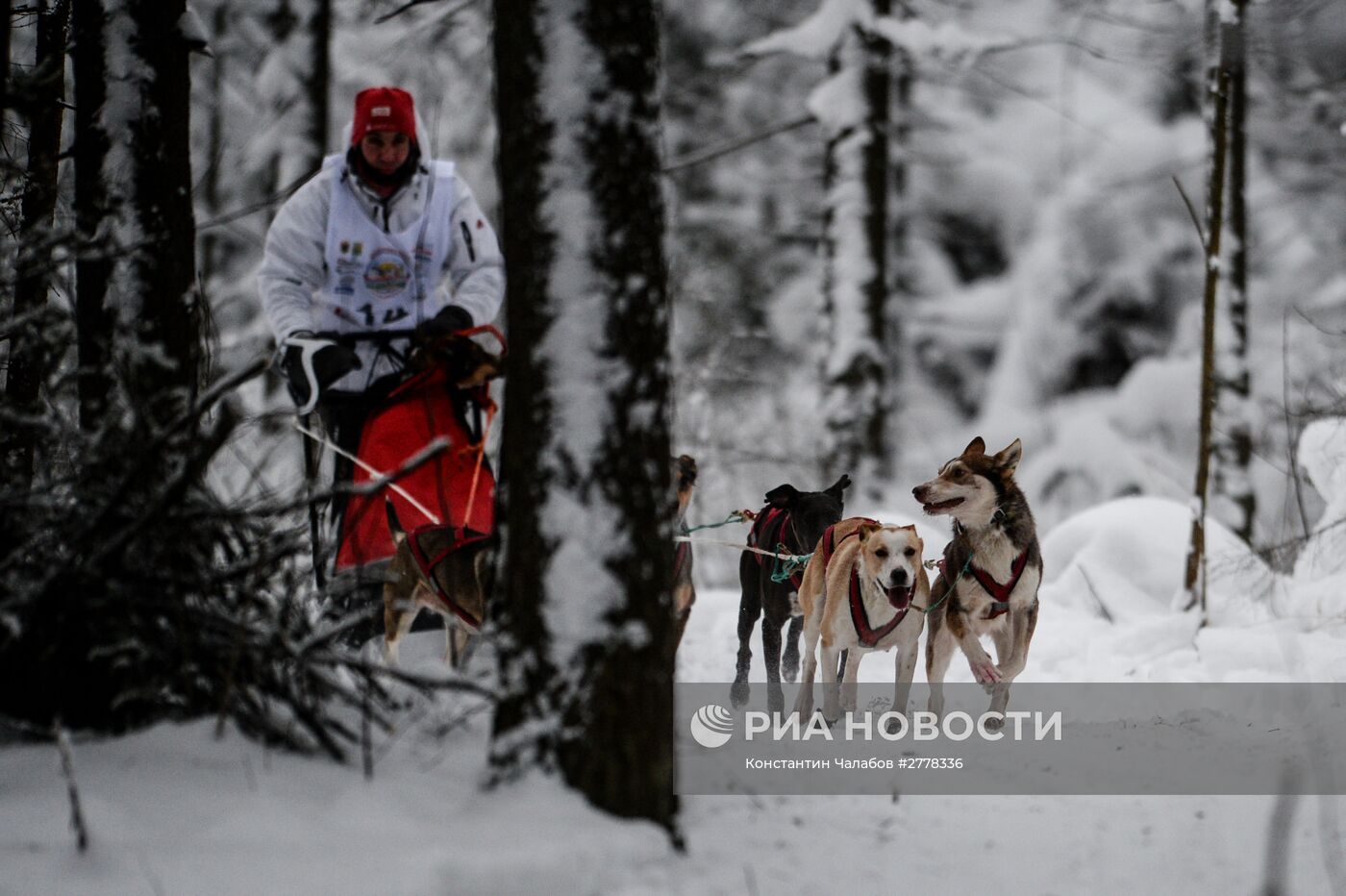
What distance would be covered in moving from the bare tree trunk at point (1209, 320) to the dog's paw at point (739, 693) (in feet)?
9.68

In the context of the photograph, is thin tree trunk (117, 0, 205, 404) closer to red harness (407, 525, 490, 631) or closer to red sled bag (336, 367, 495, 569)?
red sled bag (336, 367, 495, 569)

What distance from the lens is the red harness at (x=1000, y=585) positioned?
405cm

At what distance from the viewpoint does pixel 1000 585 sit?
4.06m

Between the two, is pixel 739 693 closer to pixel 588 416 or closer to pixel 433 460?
pixel 433 460

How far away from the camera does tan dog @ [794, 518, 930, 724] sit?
161 inches

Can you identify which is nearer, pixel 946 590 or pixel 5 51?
pixel 5 51

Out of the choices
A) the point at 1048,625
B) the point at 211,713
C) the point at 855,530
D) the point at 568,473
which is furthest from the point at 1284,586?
the point at 211,713

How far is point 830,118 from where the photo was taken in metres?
10.5

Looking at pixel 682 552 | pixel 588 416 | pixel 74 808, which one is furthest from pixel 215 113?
pixel 74 808

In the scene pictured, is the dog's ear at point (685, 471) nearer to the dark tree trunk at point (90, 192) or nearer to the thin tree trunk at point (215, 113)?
the dark tree trunk at point (90, 192)

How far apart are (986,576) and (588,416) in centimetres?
200

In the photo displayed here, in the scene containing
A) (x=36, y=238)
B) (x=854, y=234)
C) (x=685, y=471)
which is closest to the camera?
(x=36, y=238)

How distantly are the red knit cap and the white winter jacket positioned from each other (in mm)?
197

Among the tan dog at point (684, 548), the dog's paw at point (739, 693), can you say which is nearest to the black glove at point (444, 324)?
the tan dog at point (684, 548)
